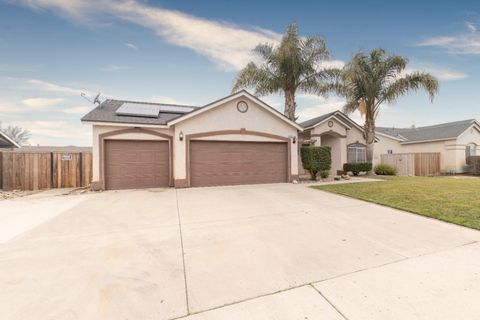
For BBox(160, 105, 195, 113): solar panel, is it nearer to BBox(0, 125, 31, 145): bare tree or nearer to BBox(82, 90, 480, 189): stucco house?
BBox(82, 90, 480, 189): stucco house

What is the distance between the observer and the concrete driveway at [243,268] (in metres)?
2.20

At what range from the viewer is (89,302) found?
7.55ft

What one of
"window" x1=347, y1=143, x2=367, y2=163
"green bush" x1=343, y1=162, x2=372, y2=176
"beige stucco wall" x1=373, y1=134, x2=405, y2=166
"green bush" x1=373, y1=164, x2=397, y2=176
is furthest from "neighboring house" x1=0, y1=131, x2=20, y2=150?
"beige stucco wall" x1=373, y1=134, x2=405, y2=166

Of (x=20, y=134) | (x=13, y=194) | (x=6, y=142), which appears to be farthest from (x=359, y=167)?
(x=20, y=134)

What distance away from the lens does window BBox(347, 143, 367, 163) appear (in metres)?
17.3

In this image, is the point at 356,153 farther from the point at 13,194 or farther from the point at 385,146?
the point at 13,194

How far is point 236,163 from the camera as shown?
37.7ft

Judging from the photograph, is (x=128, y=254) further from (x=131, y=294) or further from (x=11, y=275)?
(x=11, y=275)

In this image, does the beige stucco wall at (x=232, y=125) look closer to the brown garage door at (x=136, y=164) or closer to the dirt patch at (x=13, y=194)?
the brown garage door at (x=136, y=164)

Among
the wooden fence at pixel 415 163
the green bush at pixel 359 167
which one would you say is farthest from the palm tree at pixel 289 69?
the wooden fence at pixel 415 163

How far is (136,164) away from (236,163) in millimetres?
5135

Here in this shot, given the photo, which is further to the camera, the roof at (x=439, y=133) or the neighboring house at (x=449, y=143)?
the roof at (x=439, y=133)

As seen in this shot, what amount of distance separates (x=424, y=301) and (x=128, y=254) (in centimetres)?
407

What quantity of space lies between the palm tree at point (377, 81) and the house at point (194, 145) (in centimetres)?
576
